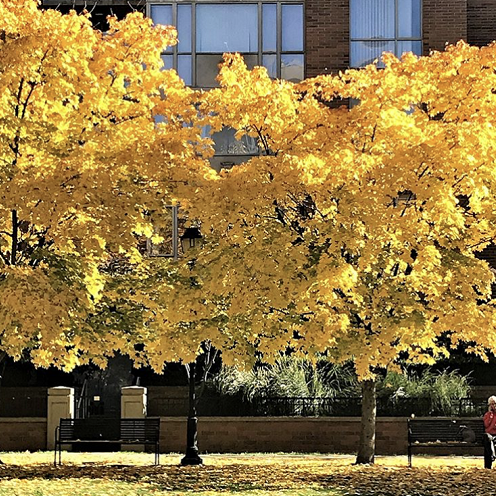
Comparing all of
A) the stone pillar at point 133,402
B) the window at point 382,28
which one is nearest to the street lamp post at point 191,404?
the stone pillar at point 133,402

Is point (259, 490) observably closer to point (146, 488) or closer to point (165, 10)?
point (146, 488)

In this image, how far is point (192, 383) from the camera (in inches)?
923

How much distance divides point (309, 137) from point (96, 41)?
13.4ft

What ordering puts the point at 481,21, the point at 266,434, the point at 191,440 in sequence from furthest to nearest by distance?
the point at 481,21 < the point at 266,434 < the point at 191,440

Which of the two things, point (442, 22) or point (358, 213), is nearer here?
point (358, 213)

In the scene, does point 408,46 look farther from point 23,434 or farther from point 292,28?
point 23,434

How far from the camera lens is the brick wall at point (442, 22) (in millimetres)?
33625

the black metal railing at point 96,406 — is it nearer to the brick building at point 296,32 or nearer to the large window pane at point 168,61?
the brick building at point 296,32

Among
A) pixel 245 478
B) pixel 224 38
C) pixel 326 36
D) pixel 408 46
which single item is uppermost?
pixel 326 36

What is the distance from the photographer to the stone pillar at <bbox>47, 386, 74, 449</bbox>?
2869 cm

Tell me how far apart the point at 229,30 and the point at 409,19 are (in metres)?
5.51

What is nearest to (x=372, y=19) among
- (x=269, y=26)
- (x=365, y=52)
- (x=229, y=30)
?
(x=365, y=52)

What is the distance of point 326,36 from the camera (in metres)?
33.9

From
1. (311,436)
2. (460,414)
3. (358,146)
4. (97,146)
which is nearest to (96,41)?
(97,146)
